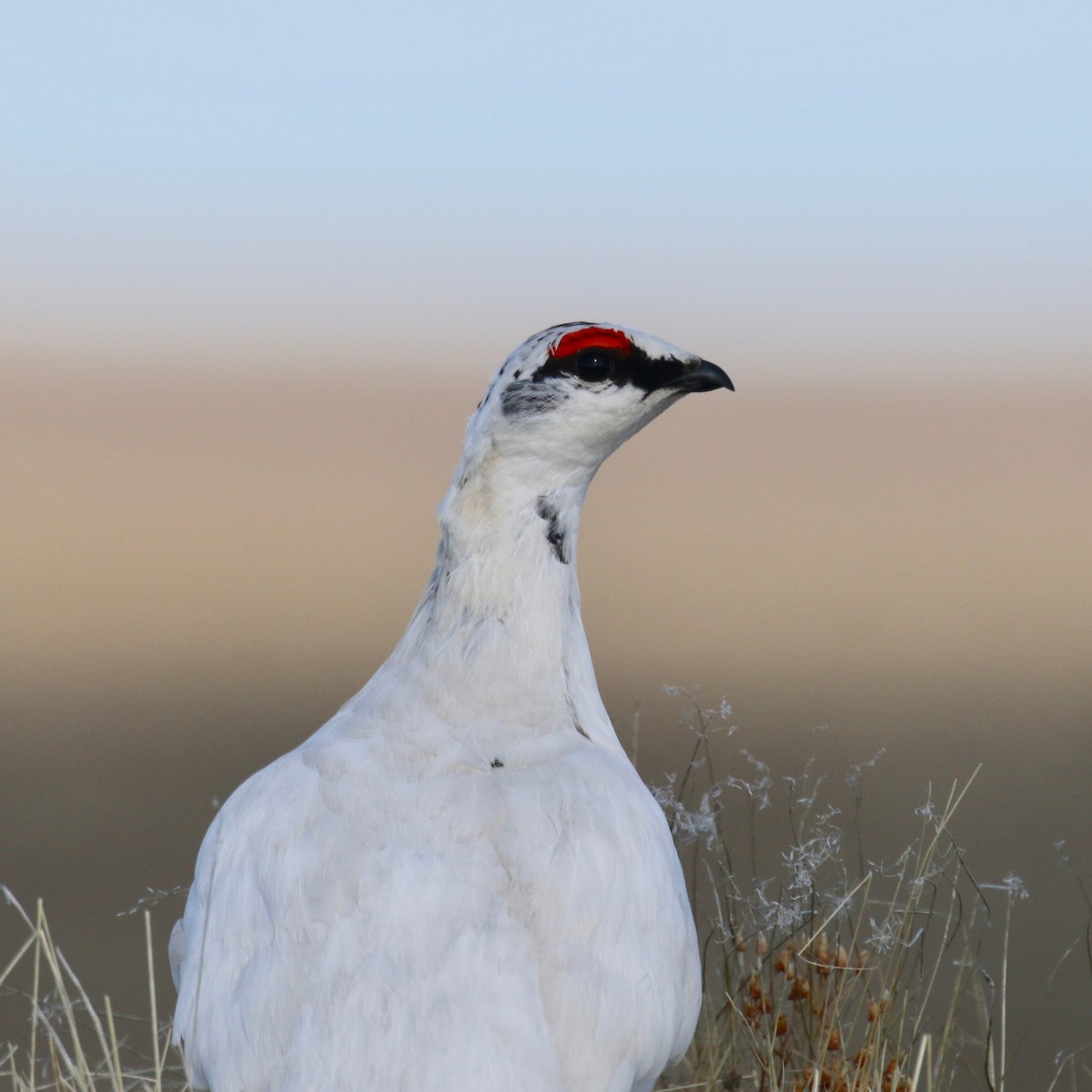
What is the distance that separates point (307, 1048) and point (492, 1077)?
0.34m

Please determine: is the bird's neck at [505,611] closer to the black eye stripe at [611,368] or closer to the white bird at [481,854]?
the white bird at [481,854]

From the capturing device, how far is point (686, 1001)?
2.88m

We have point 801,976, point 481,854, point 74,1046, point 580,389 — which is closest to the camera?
point 481,854

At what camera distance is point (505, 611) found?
303 centimetres

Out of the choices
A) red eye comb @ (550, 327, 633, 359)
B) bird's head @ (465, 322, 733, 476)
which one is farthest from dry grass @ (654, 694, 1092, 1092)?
red eye comb @ (550, 327, 633, 359)

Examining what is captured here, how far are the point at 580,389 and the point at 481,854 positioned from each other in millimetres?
1014

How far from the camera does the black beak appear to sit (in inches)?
118

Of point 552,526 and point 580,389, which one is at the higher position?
point 580,389

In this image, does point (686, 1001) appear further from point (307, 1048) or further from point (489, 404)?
point (489, 404)

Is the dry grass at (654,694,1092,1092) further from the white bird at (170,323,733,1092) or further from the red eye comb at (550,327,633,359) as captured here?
the red eye comb at (550,327,633,359)

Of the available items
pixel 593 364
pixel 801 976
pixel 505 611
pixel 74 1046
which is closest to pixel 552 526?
pixel 505 611

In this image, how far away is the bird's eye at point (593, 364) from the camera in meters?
2.97

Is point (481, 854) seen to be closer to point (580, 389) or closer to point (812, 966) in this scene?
point (580, 389)

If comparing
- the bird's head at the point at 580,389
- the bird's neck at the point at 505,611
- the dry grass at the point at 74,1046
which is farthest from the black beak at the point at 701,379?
the dry grass at the point at 74,1046
